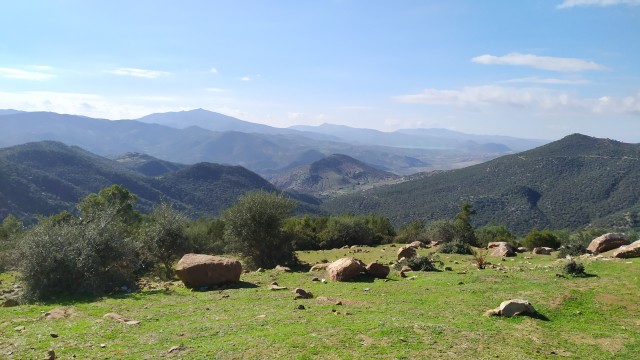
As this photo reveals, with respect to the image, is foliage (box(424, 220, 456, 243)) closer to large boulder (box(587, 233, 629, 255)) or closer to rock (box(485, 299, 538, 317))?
large boulder (box(587, 233, 629, 255))

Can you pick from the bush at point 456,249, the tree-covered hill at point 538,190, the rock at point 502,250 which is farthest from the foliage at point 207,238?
the tree-covered hill at point 538,190

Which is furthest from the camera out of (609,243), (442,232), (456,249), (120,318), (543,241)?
(442,232)

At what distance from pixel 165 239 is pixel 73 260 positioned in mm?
10981

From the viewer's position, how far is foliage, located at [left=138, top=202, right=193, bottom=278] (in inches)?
1344

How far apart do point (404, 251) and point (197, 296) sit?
20265mm

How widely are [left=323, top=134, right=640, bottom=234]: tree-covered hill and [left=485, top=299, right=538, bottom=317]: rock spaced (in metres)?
117

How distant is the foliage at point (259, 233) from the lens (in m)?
39.0

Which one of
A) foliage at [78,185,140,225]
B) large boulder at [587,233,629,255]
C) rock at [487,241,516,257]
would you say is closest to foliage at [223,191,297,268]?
rock at [487,241,516,257]

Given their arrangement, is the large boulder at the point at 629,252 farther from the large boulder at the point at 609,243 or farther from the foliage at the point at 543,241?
the foliage at the point at 543,241

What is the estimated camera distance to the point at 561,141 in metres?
184

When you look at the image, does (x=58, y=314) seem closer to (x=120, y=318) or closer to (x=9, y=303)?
(x=120, y=318)

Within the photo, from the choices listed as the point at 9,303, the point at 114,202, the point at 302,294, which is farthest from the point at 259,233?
the point at 114,202

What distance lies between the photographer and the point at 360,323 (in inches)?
612

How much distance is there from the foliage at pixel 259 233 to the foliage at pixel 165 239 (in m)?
4.97
